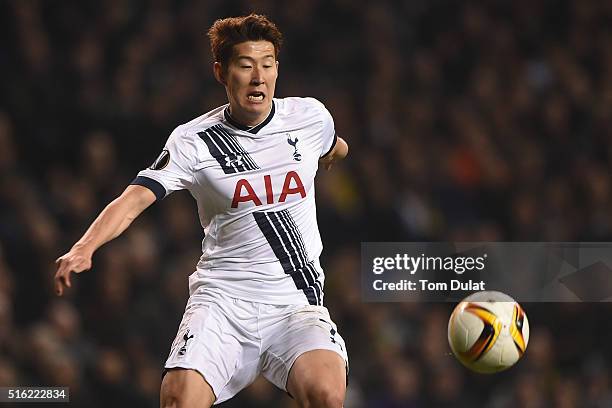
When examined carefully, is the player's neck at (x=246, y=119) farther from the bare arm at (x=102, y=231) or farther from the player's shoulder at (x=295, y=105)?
the bare arm at (x=102, y=231)

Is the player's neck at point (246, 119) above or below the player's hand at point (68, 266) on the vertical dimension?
above

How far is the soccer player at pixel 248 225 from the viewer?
423 centimetres

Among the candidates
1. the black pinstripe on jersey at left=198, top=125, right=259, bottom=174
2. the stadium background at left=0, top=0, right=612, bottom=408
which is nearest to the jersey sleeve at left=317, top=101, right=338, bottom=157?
the black pinstripe on jersey at left=198, top=125, right=259, bottom=174

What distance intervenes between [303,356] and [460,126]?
15.1 ft

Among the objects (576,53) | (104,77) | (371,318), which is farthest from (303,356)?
(576,53)

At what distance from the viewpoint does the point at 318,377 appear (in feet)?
Answer: 13.2

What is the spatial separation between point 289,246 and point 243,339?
43 centimetres

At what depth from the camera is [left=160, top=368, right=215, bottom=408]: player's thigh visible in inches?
159

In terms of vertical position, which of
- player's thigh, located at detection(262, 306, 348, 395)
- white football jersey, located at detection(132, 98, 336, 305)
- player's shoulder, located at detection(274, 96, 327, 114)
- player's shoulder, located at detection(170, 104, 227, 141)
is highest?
player's shoulder, located at detection(274, 96, 327, 114)

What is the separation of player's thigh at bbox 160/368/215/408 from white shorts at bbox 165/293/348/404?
3 centimetres

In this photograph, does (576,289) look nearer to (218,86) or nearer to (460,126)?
(460,126)

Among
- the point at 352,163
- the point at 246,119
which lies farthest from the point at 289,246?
the point at 352,163

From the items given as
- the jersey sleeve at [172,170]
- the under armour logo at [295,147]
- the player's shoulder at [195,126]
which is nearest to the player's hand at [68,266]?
the jersey sleeve at [172,170]

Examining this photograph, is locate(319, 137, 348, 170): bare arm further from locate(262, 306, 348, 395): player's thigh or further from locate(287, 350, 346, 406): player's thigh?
locate(287, 350, 346, 406): player's thigh
